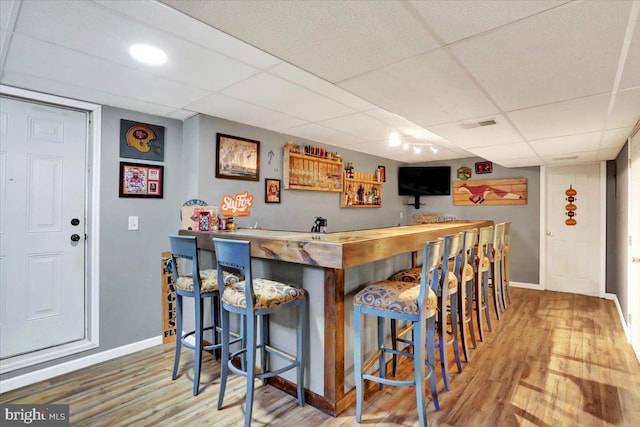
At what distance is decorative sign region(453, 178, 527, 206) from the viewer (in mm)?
5602

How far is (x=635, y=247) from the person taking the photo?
2.89m

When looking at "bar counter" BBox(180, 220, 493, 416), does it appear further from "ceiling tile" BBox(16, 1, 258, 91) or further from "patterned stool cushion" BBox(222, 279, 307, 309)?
"ceiling tile" BBox(16, 1, 258, 91)

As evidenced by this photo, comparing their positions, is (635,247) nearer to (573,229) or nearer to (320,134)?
(573,229)

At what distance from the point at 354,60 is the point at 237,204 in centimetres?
224

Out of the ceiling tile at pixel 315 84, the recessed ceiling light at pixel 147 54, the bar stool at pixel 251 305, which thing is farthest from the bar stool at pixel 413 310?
the recessed ceiling light at pixel 147 54

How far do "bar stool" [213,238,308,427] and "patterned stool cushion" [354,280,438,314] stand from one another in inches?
16.3

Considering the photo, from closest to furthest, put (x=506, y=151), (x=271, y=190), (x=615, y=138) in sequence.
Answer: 1. (x=615, y=138)
2. (x=271, y=190)
3. (x=506, y=151)

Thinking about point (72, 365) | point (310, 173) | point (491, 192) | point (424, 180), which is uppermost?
point (424, 180)

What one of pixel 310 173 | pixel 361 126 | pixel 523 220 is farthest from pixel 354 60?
pixel 523 220

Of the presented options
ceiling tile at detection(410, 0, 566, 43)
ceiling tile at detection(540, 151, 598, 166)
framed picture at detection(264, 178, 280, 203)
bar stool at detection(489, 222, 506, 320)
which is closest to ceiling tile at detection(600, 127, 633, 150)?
ceiling tile at detection(540, 151, 598, 166)

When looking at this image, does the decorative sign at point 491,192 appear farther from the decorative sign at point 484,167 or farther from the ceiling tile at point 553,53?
the ceiling tile at point 553,53

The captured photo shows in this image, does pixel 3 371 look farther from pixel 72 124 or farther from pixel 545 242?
pixel 545 242

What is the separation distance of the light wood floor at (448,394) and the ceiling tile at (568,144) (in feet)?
6.61

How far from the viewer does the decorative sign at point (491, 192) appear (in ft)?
18.4
